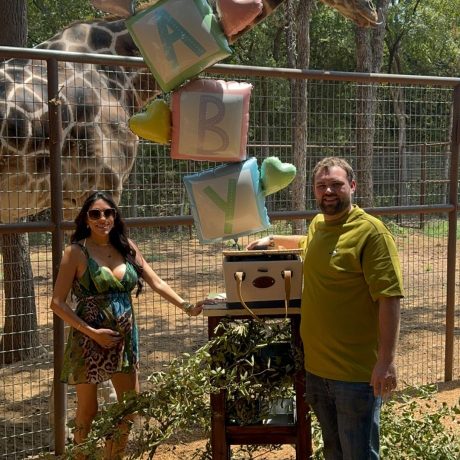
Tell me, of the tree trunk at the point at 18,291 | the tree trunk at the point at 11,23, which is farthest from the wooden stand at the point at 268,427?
the tree trunk at the point at 11,23

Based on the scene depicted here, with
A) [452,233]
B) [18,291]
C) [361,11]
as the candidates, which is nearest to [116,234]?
[18,291]

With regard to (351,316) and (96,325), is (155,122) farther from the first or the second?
(351,316)

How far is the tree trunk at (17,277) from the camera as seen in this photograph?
5273mm

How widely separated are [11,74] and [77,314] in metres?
2.31

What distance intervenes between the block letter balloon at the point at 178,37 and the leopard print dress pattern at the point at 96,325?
103 cm

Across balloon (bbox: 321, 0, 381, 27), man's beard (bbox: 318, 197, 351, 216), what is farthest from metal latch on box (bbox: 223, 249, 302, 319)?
balloon (bbox: 321, 0, 381, 27)

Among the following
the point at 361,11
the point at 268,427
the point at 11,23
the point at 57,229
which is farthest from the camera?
the point at 11,23

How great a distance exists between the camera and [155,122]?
3.39m

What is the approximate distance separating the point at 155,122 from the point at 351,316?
142cm

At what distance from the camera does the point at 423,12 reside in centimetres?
2586

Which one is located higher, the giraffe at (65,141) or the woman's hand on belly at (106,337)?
the giraffe at (65,141)

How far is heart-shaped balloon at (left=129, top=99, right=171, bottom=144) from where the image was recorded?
3.38m

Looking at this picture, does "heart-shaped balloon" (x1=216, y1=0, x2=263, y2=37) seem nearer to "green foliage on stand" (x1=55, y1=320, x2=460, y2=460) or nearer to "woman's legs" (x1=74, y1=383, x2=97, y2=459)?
"green foliage on stand" (x1=55, y1=320, x2=460, y2=460)

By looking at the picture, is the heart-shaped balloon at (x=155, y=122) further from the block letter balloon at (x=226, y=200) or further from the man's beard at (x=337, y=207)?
the man's beard at (x=337, y=207)
